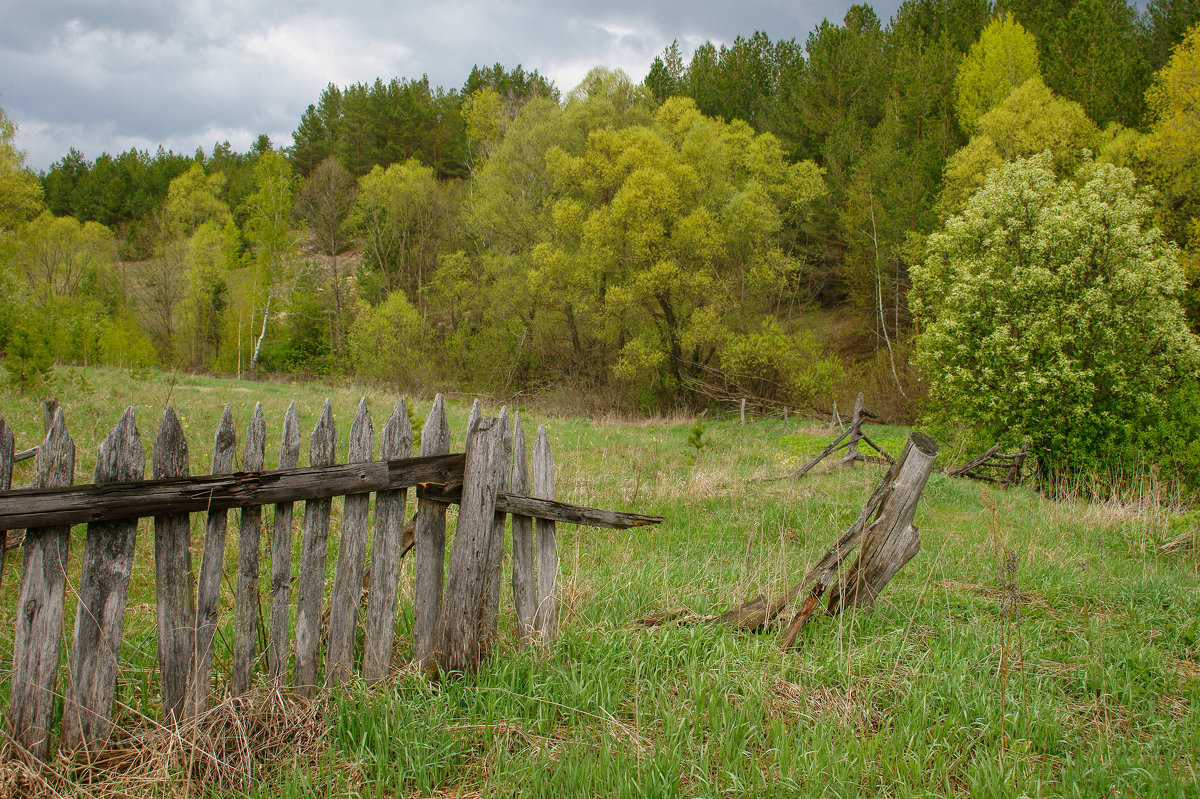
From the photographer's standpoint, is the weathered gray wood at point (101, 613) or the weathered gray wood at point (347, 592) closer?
the weathered gray wood at point (101, 613)

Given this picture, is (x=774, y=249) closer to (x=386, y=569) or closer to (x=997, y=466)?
(x=997, y=466)

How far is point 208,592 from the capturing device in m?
2.71

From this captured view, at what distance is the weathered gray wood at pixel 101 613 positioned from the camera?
249cm

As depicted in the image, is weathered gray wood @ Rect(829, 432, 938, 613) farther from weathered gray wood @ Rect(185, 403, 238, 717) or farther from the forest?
the forest

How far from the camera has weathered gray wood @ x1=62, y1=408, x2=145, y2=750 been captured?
249 centimetres

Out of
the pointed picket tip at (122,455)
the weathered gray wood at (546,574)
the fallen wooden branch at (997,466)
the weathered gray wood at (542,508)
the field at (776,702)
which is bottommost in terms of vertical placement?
the fallen wooden branch at (997,466)

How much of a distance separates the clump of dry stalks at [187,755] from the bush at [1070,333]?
53.3ft

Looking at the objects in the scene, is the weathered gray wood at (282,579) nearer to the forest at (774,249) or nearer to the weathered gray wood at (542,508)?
the weathered gray wood at (542,508)

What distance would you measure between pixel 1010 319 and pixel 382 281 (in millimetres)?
34268

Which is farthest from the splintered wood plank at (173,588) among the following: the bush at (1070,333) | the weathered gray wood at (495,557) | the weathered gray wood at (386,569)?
the bush at (1070,333)

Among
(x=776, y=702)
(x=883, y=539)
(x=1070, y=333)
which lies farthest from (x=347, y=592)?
(x=1070, y=333)

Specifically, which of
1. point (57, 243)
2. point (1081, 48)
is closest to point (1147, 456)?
point (1081, 48)

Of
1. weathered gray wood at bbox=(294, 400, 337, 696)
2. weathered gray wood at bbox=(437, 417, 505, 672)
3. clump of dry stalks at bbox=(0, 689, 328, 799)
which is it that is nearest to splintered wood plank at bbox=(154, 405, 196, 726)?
clump of dry stalks at bbox=(0, 689, 328, 799)

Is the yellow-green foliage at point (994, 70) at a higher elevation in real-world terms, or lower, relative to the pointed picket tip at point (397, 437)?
higher
